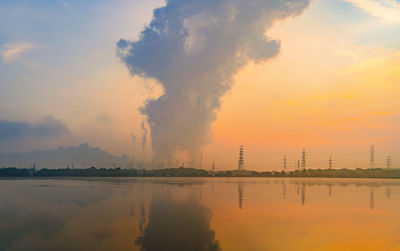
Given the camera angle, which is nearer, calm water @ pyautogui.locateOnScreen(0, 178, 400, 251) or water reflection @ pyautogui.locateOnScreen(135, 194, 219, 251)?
water reflection @ pyautogui.locateOnScreen(135, 194, 219, 251)

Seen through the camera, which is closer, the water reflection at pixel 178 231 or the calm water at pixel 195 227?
the water reflection at pixel 178 231

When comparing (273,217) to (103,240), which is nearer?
(103,240)

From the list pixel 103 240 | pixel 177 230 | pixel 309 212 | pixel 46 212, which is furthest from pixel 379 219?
pixel 46 212

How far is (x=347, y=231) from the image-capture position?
29.7m

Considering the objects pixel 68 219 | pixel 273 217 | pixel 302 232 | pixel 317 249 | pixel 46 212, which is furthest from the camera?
pixel 46 212

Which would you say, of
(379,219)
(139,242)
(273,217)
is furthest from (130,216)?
(379,219)

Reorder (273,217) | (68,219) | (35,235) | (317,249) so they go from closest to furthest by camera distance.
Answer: (317,249) → (35,235) → (68,219) → (273,217)

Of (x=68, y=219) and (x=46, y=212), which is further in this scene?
(x=46, y=212)

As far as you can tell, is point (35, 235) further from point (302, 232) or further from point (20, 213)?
point (302, 232)

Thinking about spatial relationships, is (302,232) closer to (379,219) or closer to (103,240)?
(379,219)

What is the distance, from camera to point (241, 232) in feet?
91.5

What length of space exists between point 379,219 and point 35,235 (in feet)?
112

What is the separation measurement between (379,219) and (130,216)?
26.9m

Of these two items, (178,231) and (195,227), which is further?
(195,227)
